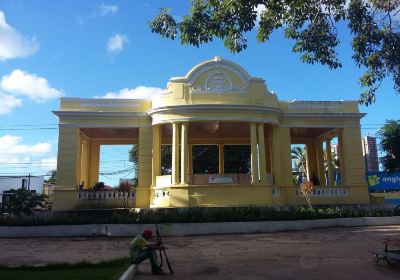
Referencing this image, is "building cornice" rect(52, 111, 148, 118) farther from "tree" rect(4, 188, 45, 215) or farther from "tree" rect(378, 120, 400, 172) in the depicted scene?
"tree" rect(378, 120, 400, 172)

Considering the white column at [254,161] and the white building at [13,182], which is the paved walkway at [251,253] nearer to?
the white column at [254,161]

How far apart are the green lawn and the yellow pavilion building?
35.3 feet

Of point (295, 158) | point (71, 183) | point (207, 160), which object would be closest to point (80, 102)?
point (71, 183)

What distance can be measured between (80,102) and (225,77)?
8.05m

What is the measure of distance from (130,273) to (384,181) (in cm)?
3316

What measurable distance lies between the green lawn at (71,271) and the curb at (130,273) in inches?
5.0

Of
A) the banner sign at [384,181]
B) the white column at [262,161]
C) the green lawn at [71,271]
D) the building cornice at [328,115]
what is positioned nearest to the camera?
the green lawn at [71,271]

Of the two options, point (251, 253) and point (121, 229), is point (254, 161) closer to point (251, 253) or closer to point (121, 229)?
point (121, 229)

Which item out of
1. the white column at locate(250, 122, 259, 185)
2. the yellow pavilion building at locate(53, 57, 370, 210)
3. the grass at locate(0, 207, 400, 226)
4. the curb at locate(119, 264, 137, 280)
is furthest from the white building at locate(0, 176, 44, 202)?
the curb at locate(119, 264, 137, 280)

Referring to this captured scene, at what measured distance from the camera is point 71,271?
27.6 feet

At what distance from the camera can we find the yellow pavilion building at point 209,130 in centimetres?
2042

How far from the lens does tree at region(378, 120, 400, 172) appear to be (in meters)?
30.2

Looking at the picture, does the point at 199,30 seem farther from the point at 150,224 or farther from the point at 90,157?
the point at 90,157

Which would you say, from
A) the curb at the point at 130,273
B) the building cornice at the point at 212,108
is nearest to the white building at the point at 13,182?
the building cornice at the point at 212,108
